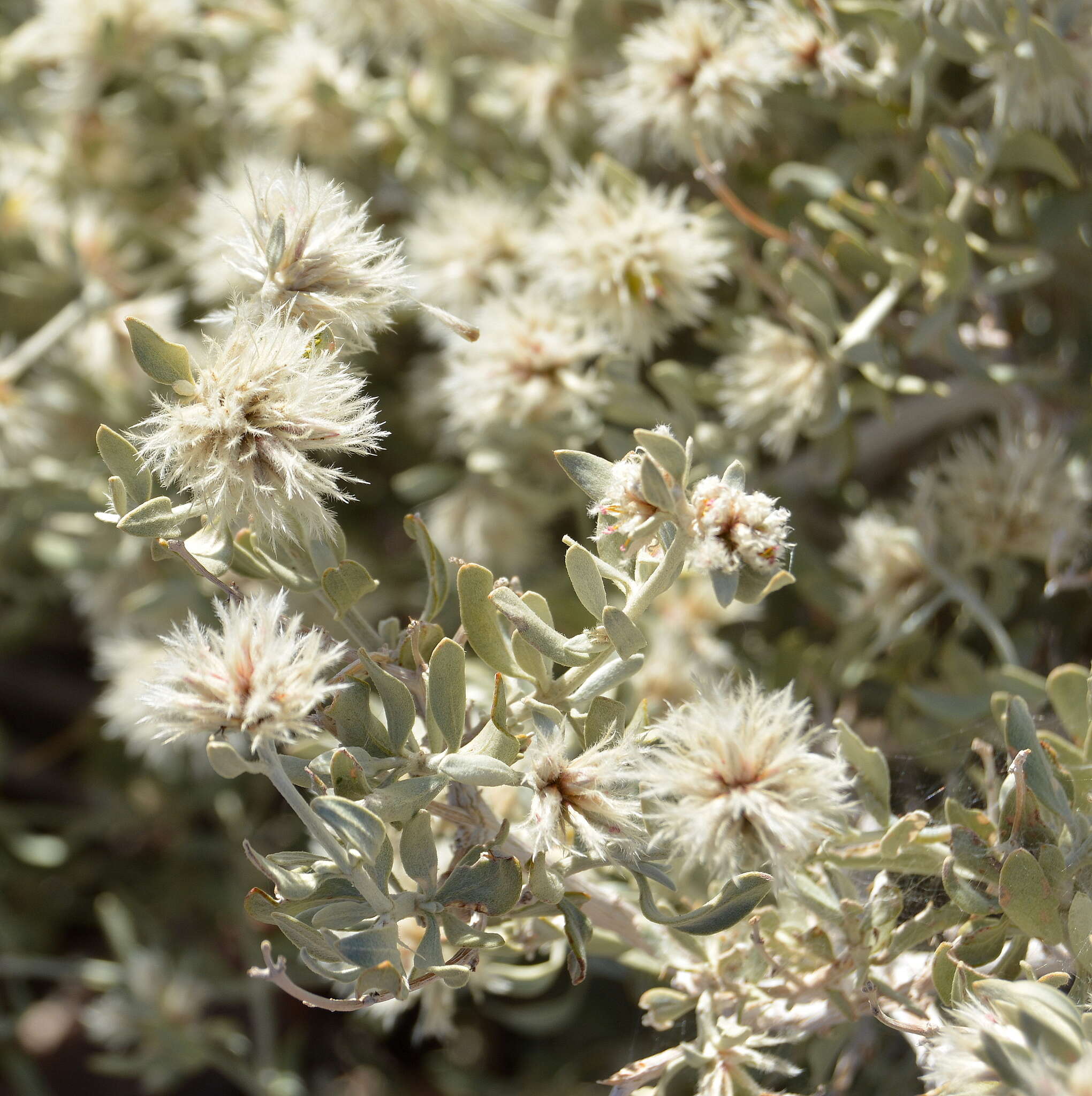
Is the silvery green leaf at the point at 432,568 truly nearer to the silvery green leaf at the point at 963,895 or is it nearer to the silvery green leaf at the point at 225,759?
the silvery green leaf at the point at 225,759

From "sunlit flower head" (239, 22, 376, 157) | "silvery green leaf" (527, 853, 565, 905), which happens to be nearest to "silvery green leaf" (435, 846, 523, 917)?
"silvery green leaf" (527, 853, 565, 905)

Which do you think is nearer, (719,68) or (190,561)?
(190,561)

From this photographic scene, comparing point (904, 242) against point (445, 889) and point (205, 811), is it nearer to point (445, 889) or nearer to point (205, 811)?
point (445, 889)

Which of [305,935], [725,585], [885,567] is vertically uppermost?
[725,585]

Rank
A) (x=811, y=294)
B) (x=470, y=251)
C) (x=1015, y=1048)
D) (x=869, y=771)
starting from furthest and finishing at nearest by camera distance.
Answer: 1. (x=470, y=251)
2. (x=811, y=294)
3. (x=869, y=771)
4. (x=1015, y=1048)

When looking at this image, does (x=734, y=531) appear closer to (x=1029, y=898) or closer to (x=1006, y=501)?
(x=1029, y=898)

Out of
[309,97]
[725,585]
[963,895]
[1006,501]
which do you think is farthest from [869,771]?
[309,97]

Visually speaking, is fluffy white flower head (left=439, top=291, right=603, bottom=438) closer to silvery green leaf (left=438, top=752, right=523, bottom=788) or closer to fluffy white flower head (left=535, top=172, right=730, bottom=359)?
fluffy white flower head (left=535, top=172, right=730, bottom=359)
